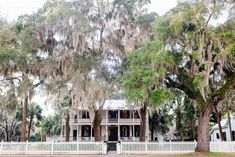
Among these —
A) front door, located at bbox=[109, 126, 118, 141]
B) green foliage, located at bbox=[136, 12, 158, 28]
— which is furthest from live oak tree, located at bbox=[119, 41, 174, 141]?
front door, located at bbox=[109, 126, 118, 141]

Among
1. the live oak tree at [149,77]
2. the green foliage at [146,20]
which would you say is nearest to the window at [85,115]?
the green foliage at [146,20]

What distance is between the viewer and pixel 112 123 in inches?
1145

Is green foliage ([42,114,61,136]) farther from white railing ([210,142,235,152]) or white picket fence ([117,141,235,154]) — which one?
white railing ([210,142,235,152])

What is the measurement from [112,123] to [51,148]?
11.6 m

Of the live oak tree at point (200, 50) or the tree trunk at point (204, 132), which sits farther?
the tree trunk at point (204, 132)

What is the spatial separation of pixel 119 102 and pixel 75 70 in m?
14.1

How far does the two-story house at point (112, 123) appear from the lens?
95.2 ft

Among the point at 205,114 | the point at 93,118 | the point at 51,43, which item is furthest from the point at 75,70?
the point at 205,114

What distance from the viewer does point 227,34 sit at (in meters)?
13.7

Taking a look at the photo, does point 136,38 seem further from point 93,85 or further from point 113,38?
point 93,85

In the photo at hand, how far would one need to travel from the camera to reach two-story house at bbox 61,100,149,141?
29016mm

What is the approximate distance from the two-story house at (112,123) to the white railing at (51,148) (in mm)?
10196

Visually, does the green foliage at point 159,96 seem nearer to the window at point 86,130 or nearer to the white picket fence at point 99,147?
the white picket fence at point 99,147

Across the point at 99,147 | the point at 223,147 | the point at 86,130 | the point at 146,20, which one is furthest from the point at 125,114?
the point at 146,20
